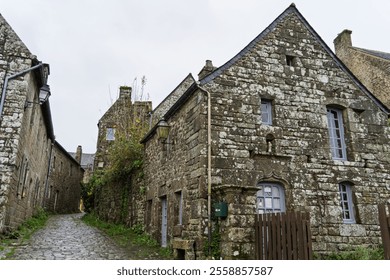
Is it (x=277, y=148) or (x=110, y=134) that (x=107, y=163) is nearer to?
(x=110, y=134)

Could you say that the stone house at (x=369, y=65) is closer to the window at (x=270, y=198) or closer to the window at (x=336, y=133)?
the window at (x=336, y=133)

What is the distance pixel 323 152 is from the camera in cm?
888

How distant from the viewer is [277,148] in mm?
8469

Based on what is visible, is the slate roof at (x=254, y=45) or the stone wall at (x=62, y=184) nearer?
the slate roof at (x=254, y=45)

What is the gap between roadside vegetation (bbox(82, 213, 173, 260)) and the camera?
28.3 ft

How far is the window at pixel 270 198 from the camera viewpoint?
8047mm

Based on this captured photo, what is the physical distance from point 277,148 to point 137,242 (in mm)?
5479

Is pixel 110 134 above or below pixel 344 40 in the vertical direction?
below

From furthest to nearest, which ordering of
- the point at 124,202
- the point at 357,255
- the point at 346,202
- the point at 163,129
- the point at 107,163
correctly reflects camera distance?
the point at 107,163
the point at 124,202
the point at 163,129
the point at 346,202
the point at 357,255

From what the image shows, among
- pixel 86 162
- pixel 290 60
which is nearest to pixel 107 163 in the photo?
pixel 290 60

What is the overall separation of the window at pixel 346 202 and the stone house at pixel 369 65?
8.71 metres

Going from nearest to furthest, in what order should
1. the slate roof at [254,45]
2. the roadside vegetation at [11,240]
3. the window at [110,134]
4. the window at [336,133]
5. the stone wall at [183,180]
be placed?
the roadside vegetation at [11,240] → the stone wall at [183,180] → the slate roof at [254,45] → the window at [336,133] → the window at [110,134]

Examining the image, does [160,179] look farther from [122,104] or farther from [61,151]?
A: [61,151]

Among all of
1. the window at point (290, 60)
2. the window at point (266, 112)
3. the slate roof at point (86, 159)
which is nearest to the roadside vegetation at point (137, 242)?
the window at point (266, 112)
